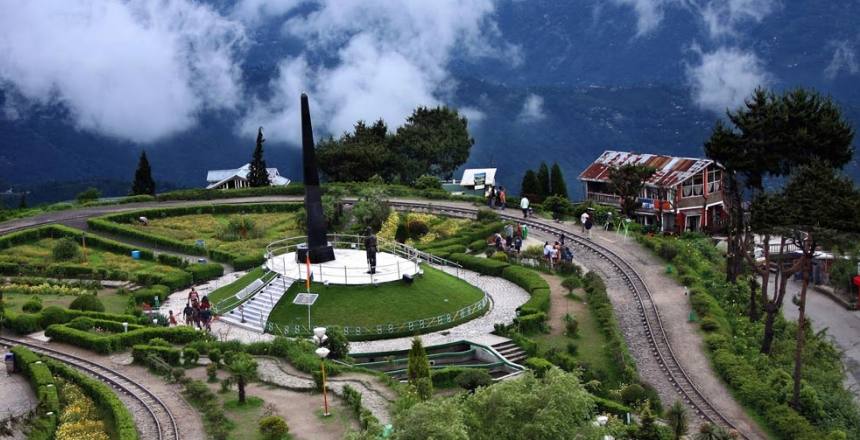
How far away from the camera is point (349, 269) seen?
2138 inches

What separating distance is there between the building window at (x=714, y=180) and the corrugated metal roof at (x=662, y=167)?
172cm

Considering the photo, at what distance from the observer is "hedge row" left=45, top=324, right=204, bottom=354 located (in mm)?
46688

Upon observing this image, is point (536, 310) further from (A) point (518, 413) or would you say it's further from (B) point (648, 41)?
(B) point (648, 41)

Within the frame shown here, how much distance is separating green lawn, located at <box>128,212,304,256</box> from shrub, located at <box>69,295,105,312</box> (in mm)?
12743

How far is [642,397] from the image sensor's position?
43.0 metres

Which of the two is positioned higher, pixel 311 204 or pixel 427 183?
pixel 427 183

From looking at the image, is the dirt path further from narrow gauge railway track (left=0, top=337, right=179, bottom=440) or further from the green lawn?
narrow gauge railway track (left=0, top=337, right=179, bottom=440)

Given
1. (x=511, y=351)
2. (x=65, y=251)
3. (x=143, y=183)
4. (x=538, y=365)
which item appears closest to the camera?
(x=538, y=365)

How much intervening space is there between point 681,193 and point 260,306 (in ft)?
140

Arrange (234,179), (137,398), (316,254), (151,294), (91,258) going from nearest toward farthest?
(137,398) < (316,254) < (151,294) < (91,258) < (234,179)

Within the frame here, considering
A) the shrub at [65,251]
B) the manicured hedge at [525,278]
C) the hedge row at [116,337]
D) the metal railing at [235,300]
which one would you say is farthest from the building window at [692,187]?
the hedge row at [116,337]

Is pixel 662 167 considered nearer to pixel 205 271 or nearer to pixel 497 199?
pixel 497 199

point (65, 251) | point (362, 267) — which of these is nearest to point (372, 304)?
point (362, 267)

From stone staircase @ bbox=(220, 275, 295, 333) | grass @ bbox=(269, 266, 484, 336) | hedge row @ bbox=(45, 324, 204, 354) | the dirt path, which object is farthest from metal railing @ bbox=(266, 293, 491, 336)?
the dirt path
